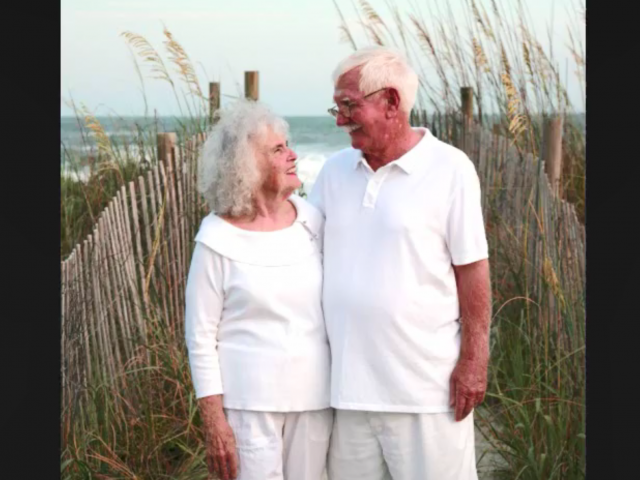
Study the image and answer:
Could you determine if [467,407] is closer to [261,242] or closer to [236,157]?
[261,242]

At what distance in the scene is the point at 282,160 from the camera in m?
2.85

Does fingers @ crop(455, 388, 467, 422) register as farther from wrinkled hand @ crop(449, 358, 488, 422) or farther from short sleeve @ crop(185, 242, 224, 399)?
short sleeve @ crop(185, 242, 224, 399)

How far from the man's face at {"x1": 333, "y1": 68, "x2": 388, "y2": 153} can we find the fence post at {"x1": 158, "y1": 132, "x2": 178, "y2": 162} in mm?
2219

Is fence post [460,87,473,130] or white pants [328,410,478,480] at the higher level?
fence post [460,87,473,130]

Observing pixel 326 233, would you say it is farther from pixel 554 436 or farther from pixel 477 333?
pixel 554 436

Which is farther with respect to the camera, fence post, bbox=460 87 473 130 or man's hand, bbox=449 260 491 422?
fence post, bbox=460 87 473 130

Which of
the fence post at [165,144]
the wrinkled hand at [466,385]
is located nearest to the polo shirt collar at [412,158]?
the wrinkled hand at [466,385]

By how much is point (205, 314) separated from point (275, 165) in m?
0.49

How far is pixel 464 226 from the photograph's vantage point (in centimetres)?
275

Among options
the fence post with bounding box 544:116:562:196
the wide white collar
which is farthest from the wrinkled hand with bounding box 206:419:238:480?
the fence post with bounding box 544:116:562:196

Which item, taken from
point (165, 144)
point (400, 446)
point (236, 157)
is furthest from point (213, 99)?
point (400, 446)

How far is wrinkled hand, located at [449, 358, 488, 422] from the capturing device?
2.80 meters

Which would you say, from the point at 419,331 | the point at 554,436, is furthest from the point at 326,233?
the point at 554,436

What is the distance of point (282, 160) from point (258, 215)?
186mm
